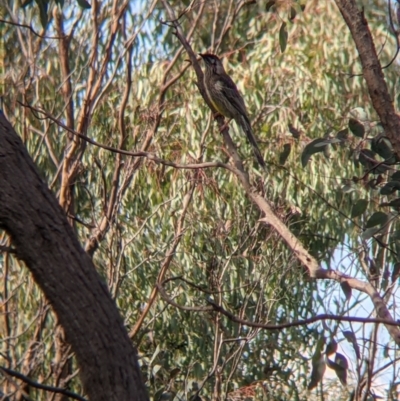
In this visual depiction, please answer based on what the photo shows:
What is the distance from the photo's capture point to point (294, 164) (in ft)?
24.2

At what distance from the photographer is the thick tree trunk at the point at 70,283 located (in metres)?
2.00

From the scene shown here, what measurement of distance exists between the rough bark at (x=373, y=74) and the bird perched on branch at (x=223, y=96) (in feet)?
9.89

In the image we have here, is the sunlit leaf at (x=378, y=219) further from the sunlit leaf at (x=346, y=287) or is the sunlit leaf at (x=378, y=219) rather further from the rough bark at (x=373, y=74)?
the rough bark at (x=373, y=74)

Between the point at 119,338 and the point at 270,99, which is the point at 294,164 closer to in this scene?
the point at 270,99

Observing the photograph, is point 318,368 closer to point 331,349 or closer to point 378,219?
point 331,349

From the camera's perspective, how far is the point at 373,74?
2582 millimetres

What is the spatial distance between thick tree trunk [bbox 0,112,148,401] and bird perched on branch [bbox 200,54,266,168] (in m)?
3.62

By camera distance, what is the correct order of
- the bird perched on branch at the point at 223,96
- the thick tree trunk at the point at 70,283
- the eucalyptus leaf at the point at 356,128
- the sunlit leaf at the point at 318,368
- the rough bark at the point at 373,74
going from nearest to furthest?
the thick tree trunk at the point at 70,283, the rough bark at the point at 373,74, the sunlit leaf at the point at 318,368, the eucalyptus leaf at the point at 356,128, the bird perched on branch at the point at 223,96

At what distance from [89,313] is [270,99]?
229 inches

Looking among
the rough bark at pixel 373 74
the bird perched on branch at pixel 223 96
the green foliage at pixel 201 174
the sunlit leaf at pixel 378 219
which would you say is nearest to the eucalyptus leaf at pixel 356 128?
the sunlit leaf at pixel 378 219

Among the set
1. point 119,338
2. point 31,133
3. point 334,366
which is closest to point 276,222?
point 334,366

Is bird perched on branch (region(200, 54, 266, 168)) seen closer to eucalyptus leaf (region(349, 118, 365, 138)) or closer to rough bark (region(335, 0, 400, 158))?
eucalyptus leaf (region(349, 118, 365, 138))

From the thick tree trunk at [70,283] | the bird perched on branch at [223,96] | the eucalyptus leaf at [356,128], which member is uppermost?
the bird perched on branch at [223,96]

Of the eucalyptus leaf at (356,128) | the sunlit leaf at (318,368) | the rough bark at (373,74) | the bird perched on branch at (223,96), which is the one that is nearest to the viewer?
the rough bark at (373,74)
